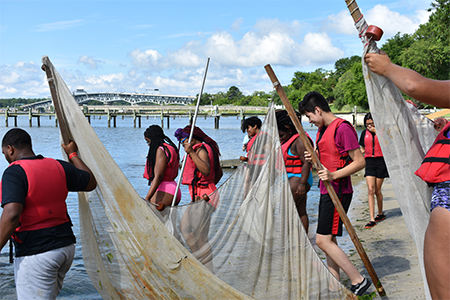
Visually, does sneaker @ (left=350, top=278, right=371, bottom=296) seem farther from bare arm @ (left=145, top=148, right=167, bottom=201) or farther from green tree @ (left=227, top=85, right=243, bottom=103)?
green tree @ (left=227, top=85, right=243, bottom=103)

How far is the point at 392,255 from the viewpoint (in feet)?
17.7

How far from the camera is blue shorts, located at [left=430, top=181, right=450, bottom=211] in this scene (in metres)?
1.90

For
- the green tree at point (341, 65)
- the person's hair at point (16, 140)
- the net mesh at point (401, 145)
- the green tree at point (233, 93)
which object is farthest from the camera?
the green tree at point (233, 93)

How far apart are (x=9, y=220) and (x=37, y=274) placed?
1.44ft

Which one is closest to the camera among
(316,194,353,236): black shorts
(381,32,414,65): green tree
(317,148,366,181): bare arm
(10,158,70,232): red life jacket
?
(10,158,70,232): red life jacket

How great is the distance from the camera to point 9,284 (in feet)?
19.0

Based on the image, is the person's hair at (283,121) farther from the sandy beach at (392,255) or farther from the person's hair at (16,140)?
the person's hair at (16,140)

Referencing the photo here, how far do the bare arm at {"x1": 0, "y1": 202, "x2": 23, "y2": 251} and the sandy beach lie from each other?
3.31m

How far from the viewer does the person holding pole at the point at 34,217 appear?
8.60 feet

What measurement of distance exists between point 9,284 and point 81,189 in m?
3.79

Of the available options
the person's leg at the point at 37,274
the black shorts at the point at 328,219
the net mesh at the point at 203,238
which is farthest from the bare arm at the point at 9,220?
the black shorts at the point at 328,219

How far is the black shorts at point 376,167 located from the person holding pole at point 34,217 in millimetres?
5633

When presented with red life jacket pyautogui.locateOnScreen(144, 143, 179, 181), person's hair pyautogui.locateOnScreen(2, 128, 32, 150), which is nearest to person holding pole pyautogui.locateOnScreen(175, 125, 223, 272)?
red life jacket pyautogui.locateOnScreen(144, 143, 179, 181)

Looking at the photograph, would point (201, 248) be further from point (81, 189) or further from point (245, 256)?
point (81, 189)
